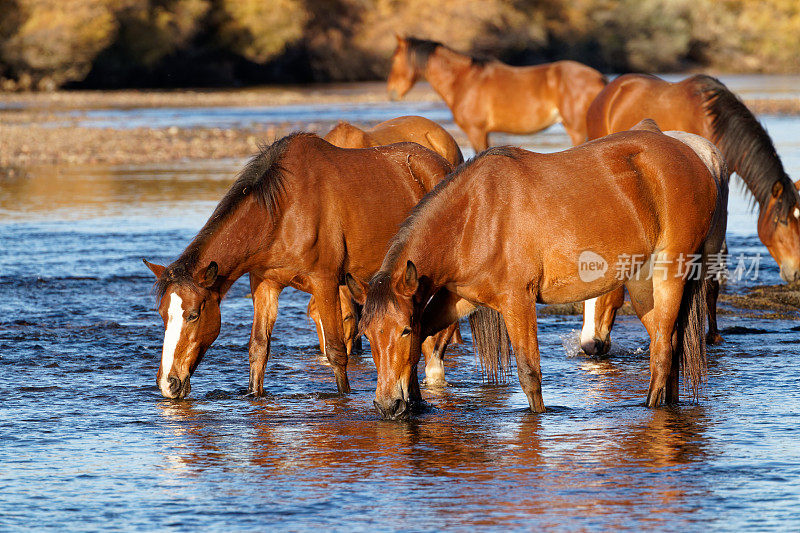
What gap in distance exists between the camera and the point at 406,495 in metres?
5.02

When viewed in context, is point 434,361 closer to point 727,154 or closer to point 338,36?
point 727,154

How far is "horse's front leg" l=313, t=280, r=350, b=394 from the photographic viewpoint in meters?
6.83

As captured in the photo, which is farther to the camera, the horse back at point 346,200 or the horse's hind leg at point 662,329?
the horse back at point 346,200

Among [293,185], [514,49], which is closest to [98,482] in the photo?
[293,185]

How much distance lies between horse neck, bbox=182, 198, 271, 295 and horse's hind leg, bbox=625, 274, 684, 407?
2229 millimetres

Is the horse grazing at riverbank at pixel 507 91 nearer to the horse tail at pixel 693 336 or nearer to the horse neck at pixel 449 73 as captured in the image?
the horse neck at pixel 449 73

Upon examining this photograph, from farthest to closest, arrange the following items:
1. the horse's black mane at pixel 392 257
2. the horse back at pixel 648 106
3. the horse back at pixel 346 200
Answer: the horse back at pixel 648 106 → the horse back at pixel 346 200 → the horse's black mane at pixel 392 257

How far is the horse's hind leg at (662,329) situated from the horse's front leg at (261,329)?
225 centimetres

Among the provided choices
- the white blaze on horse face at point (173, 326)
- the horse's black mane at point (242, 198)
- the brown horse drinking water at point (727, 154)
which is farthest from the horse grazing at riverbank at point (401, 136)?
the white blaze on horse face at point (173, 326)

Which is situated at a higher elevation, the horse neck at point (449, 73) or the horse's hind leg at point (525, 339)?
the horse neck at point (449, 73)

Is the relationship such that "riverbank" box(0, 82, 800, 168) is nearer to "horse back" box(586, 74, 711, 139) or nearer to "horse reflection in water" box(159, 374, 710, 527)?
"horse back" box(586, 74, 711, 139)

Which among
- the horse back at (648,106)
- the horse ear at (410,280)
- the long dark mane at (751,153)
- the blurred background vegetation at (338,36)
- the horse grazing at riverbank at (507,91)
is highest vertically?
the blurred background vegetation at (338,36)

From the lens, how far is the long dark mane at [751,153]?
864 cm

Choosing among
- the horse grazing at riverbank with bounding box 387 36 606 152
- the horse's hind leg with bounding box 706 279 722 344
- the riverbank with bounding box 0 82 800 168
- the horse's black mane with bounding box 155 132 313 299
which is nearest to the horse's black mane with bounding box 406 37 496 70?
the horse grazing at riverbank with bounding box 387 36 606 152
